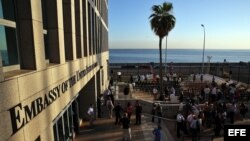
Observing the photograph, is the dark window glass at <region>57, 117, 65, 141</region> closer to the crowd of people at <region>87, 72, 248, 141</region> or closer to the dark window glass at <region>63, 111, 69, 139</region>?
the dark window glass at <region>63, 111, 69, 139</region>

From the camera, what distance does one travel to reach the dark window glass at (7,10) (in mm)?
5601

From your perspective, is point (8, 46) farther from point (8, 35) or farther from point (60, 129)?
point (60, 129)

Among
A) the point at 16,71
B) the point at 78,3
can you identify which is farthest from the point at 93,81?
the point at 16,71

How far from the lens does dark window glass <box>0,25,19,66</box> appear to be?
561cm

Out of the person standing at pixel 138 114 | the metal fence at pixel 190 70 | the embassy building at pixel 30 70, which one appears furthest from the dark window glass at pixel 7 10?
the metal fence at pixel 190 70

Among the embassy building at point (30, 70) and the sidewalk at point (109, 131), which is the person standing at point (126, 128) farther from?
the embassy building at point (30, 70)

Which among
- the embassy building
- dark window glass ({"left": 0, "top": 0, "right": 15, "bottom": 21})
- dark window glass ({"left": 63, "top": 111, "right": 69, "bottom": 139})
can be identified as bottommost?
dark window glass ({"left": 63, "top": 111, "right": 69, "bottom": 139})

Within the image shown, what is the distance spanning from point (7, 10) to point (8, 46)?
0.83 m

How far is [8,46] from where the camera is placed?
592 centimetres

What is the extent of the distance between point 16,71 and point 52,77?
6.49ft

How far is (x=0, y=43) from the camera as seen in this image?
18.0ft

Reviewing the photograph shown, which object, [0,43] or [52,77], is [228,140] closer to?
[52,77]

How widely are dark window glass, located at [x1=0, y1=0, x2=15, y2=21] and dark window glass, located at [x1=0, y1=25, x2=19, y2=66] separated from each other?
0.26 metres

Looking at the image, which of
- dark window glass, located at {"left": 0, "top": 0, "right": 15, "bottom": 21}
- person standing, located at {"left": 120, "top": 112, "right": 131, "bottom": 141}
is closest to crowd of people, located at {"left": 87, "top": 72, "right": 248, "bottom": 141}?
person standing, located at {"left": 120, "top": 112, "right": 131, "bottom": 141}
